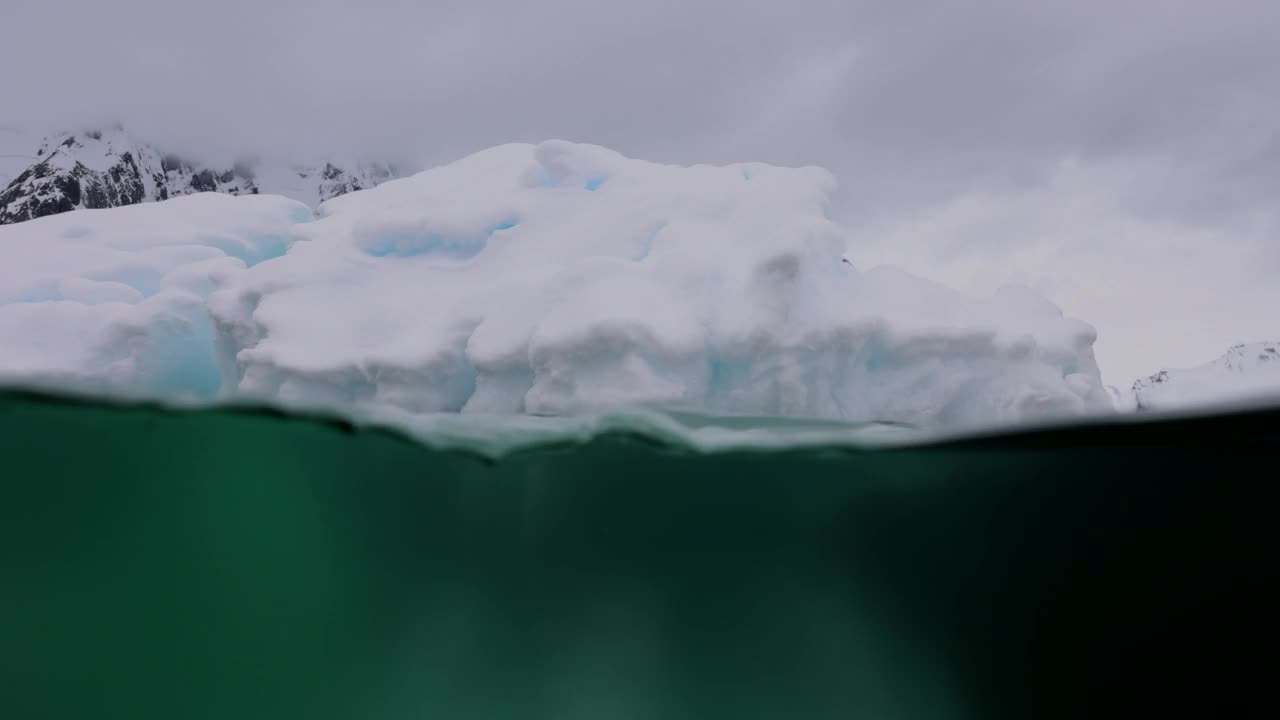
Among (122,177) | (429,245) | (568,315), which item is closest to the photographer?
(568,315)

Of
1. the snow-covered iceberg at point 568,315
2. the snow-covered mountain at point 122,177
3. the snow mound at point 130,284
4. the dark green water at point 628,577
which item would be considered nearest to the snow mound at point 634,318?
the snow-covered iceberg at point 568,315

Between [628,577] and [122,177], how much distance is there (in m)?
55.6

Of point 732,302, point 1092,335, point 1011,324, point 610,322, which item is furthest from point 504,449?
point 1092,335

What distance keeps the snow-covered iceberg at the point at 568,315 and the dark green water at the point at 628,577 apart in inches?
32.8

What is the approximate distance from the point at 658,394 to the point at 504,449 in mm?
1575

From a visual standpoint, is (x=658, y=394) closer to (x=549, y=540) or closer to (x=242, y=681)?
(x=549, y=540)

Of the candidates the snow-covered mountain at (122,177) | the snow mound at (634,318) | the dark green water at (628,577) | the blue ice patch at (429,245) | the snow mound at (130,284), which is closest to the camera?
the dark green water at (628,577)

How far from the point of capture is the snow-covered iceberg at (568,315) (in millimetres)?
7441

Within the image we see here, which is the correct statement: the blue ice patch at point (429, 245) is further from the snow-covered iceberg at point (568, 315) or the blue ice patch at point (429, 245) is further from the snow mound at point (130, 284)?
the snow mound at point (130, 284)

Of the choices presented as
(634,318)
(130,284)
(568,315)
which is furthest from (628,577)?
(130,284)

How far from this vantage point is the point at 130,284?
421 inches

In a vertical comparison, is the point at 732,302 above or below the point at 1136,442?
above

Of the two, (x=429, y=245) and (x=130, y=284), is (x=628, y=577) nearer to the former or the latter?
(x=429, y=245)

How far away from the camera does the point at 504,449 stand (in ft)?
21.0
